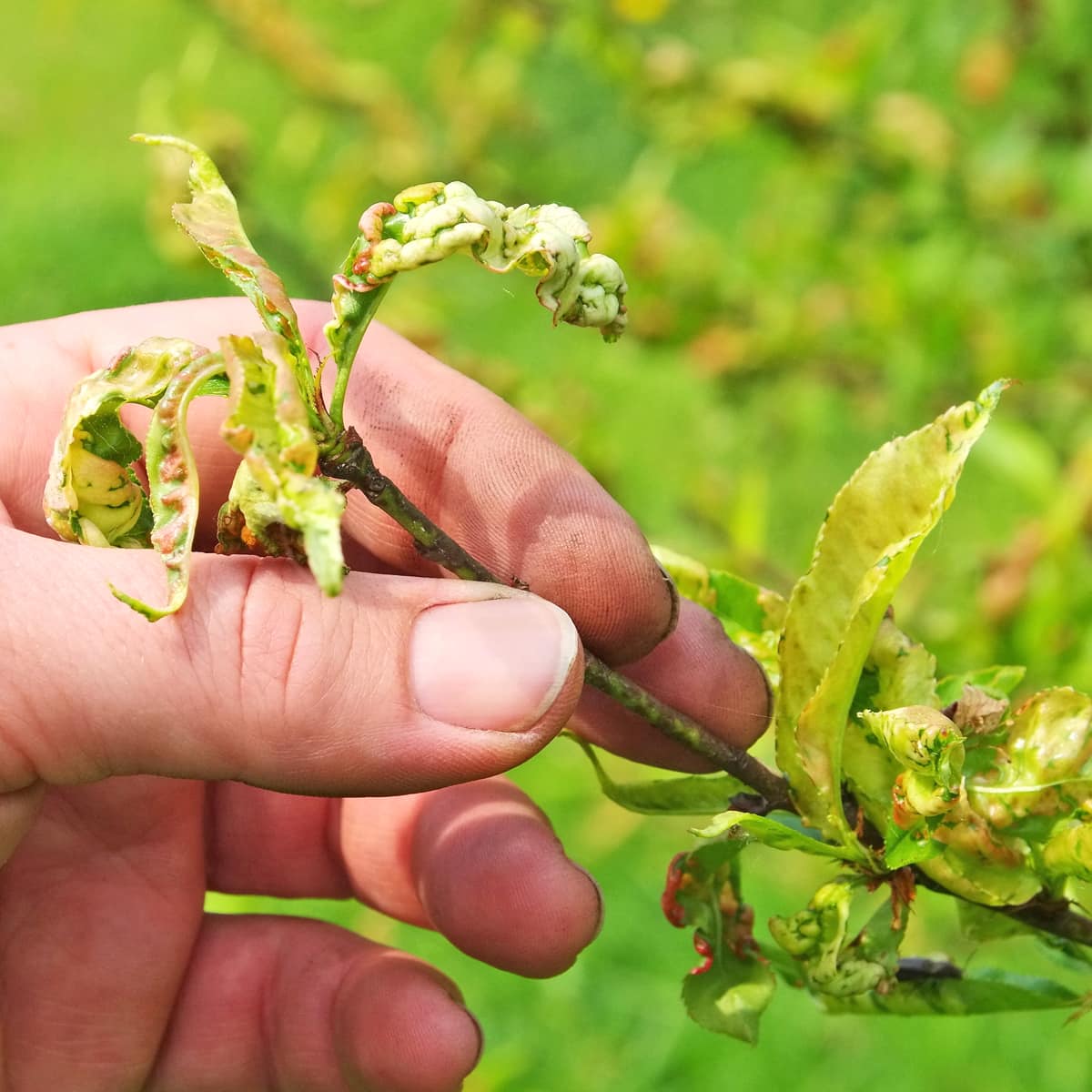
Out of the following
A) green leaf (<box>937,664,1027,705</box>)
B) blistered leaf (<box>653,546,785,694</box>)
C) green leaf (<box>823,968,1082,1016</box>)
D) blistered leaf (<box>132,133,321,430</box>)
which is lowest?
green leaf (<box>823,968,1082,1016</box>)

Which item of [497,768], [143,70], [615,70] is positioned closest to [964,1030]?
[497,768]

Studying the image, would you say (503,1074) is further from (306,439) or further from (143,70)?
(143,70)

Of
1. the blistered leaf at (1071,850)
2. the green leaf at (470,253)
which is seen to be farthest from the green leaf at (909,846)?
the green leaf at (470,253)

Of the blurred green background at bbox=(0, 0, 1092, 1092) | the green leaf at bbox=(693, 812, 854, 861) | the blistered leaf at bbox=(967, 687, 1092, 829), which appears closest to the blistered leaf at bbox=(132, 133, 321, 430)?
the green leaf at bbox=(693, 812, 854, 861)

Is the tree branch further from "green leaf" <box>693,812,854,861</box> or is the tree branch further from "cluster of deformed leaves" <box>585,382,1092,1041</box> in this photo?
"green leaf" <box>693,812,854,861</box>

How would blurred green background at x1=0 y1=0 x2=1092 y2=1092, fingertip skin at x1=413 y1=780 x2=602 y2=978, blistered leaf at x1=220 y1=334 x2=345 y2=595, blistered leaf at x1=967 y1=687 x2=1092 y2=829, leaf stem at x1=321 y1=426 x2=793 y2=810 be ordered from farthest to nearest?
blurred green background at x1=0 y1=0 x2=1092 y2=1092 → fingertip skin at x1=413 y1=780 x2=602 y2=978 → blistered leaf at x1=967 y1=687 x2=1092 y2=829 → leaf stem at x1=321 y1=426 x2=793 y2=810 → blistered leaf at x1=220 y1=334 x2=345 y2=595

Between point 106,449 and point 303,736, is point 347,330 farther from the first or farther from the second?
point 303,736

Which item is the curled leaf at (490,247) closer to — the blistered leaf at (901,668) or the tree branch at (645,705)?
the tree branch at (645,705)
